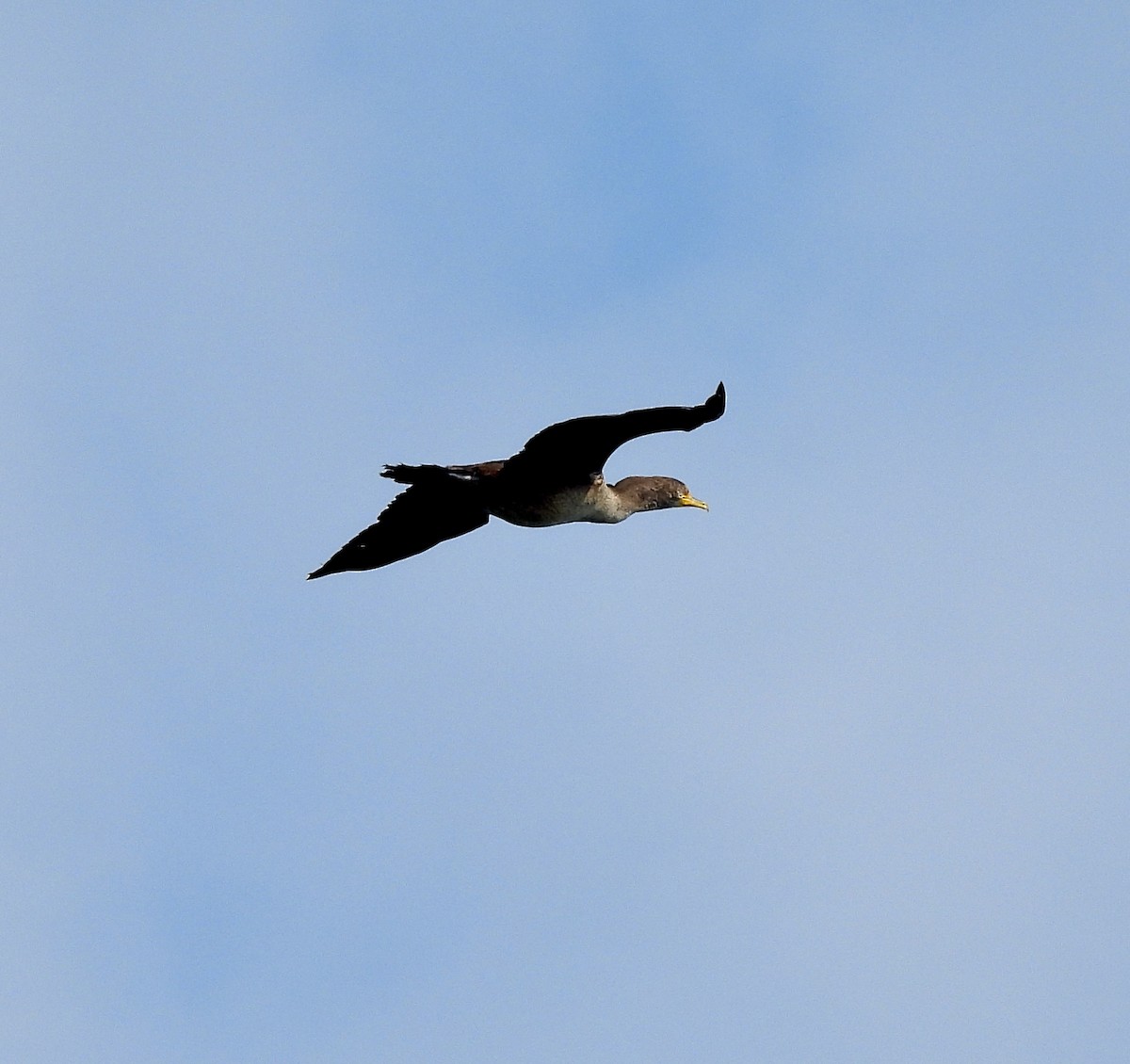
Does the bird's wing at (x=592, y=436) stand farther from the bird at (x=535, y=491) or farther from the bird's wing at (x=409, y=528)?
the bird's wing at (x=409, y=528)

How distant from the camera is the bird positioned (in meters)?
16.7

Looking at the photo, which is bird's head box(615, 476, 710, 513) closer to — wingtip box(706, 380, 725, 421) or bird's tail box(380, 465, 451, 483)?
bird's tail box(380, 465, 451, 483)

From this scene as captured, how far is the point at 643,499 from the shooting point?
19.5m

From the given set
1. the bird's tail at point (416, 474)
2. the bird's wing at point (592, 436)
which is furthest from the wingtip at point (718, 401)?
the bird's tail at point (416, 474)

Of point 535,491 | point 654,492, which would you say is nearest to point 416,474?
point 535,491

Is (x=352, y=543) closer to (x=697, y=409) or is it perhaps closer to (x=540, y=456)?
(x=540, y=456)

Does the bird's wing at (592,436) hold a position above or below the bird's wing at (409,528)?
below

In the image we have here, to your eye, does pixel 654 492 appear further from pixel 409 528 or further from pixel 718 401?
pixel 718 401

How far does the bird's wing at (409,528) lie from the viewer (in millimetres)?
19219

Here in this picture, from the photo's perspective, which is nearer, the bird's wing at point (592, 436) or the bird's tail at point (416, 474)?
the bird's wing at point (592, 436)

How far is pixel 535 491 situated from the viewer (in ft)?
59.3

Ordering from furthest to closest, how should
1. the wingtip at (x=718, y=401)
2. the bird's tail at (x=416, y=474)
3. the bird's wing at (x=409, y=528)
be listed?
the bird's wing at (x=409, y=528), the bird's tail at (x=416, y=474), the wingtip at (x=718, y=401)

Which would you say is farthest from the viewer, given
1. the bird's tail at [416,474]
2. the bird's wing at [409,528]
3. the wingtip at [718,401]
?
the bird's wing at [409,528]

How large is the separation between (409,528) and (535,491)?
200cm
